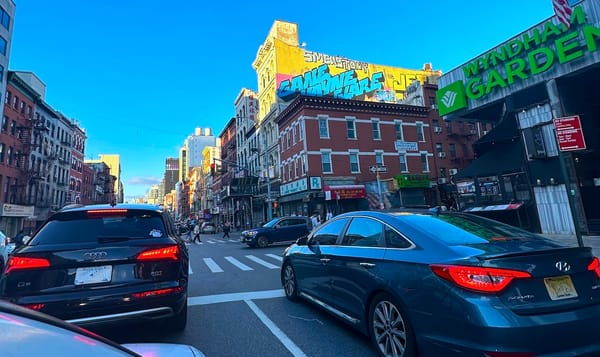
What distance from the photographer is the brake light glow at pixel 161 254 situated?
4.07m

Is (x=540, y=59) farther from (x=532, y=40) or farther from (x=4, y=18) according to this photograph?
(x=4, y=18)

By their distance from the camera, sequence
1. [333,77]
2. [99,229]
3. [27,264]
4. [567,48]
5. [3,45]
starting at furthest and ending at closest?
[333,77]
[3,45]
[567,48]
[99,229]
[27,264]

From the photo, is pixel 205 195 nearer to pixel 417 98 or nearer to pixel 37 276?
pixel 417 98

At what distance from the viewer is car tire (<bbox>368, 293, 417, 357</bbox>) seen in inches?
127

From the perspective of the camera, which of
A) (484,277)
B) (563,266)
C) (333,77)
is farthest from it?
(333,77)

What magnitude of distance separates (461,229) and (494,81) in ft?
47.5

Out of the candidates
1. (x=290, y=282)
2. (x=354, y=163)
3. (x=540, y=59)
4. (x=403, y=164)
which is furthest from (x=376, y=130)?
(x=290, y=282)

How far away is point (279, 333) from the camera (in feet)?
14.9

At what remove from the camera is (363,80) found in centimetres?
4238

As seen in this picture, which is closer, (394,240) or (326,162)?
(394,240)

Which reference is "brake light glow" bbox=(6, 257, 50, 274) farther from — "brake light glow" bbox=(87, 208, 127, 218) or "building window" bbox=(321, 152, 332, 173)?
"building window" bbox=(321, 152, 332, 173)

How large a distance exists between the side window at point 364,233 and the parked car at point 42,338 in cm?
322

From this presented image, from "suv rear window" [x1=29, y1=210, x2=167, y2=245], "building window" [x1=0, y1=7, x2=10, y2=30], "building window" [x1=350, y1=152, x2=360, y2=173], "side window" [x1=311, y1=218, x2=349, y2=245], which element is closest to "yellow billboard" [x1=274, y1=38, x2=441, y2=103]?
"building window" [x1=350, y1=152, x2=360, y2=173]

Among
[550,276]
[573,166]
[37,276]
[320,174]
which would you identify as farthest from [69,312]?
[320,174]
